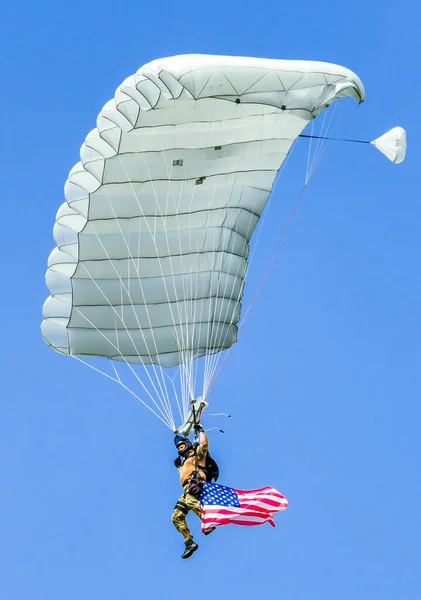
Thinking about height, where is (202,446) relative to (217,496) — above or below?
above

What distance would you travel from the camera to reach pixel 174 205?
987 inches

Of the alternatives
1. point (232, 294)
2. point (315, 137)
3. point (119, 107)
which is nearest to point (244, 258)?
point (232, 294)

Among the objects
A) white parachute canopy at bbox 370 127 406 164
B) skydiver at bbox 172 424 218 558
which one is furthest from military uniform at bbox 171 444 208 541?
white parachute canopy at bbox 370 127 406 164

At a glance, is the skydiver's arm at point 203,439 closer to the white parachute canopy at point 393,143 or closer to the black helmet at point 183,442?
the black helmet at point 183,442

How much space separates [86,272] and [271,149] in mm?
3430

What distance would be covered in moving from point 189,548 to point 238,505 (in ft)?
3.14

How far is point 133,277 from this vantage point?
25672mm

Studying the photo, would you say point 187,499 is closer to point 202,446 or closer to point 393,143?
point 202,446

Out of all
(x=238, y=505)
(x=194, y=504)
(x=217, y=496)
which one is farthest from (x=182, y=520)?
(x=238, y=505)

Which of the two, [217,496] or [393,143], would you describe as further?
[393,143]

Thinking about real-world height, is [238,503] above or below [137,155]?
below

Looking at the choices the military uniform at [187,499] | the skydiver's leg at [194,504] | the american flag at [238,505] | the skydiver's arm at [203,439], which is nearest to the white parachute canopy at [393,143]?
the skydiver's arm at [203,439]

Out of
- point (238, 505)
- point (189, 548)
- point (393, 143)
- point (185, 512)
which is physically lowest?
point (189, 548)

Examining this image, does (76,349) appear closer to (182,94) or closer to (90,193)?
(90,193)
